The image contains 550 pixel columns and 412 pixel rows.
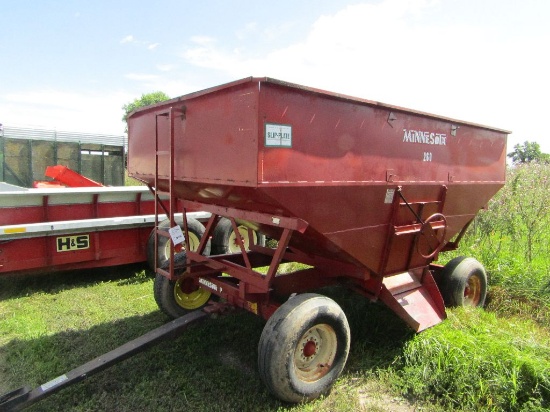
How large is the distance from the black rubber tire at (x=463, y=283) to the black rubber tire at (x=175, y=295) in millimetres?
2733

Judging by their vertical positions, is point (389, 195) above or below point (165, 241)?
above

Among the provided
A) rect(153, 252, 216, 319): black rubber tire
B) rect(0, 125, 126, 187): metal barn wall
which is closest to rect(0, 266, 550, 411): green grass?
rect(153, 252, 216, 319): black rubber tire

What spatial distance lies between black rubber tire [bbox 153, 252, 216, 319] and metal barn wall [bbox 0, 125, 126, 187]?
A: 7.38 m

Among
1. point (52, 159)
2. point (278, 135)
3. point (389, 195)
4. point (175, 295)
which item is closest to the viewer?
point (278, 135)

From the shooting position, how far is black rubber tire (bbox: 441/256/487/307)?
4.69m

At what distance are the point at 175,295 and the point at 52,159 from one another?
8.30 m

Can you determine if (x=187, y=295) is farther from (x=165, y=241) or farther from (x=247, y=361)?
(x=165, y=241)

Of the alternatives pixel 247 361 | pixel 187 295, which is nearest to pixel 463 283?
pixel 247 361

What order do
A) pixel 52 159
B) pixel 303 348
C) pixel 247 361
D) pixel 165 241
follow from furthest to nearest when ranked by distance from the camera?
pixel 52 159 < pixel 165 241 < pixel 247 361 < pixel 303 348

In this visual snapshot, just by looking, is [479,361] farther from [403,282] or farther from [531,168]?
[531,168]

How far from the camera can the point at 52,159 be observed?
428 inches

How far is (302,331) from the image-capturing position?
3.04m

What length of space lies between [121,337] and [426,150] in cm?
348

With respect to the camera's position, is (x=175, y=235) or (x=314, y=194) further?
(x=175, y=235)
